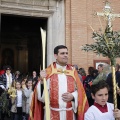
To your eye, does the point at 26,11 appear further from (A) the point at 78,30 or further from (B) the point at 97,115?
(B) the point at 97,115

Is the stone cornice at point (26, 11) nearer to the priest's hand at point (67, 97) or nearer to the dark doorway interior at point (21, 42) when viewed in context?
the dark doorway interior at point (21, 42)

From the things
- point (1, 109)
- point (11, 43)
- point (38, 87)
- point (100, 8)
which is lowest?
point (1, 109)

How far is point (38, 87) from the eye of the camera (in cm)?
444

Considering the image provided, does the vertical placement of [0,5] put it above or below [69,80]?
above

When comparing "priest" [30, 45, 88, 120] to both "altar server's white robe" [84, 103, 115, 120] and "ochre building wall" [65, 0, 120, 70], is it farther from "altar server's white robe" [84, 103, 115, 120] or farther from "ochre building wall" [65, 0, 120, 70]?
"ochre building wall" [65, 0, 120, 70]

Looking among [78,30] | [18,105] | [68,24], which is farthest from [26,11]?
[18,105]

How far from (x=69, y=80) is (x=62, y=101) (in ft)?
1.13

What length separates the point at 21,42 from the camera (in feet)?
54.6

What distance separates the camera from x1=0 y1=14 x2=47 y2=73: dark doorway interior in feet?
42.1

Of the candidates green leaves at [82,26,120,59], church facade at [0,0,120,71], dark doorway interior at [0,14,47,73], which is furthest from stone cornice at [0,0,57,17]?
green leaves at [82,26,120,59]

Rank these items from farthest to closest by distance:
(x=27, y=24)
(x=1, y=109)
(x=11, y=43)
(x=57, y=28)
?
(x=11, y=43)
(x=27, y=24)
(x=57, y=28)
(x=1, y=109)

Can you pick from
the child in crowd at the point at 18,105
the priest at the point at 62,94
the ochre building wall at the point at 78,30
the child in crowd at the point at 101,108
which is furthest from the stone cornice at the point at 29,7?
the child in crowd at the point at 101,108

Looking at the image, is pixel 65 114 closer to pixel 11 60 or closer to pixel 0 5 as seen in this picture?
pixel 0 5

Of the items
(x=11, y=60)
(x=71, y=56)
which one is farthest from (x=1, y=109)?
(x=11, y=60)
